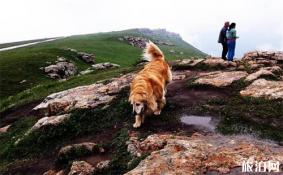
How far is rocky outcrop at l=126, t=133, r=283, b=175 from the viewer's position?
590 inches

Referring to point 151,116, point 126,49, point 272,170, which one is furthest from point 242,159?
point 126,49

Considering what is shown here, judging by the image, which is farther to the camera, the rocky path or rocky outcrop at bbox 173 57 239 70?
rocky outcrop at bbox 173 57 239 70

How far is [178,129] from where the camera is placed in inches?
771

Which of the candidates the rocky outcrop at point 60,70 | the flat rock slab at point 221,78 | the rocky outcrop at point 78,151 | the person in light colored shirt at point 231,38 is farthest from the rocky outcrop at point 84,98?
the rocky outcrop at point 60,70

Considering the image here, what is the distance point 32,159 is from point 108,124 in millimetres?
4188

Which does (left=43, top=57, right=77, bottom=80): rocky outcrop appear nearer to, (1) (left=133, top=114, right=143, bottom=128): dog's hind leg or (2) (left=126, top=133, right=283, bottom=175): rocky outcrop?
(1) (left=133, top=114, right=143, bottom=128): dog's hind leg

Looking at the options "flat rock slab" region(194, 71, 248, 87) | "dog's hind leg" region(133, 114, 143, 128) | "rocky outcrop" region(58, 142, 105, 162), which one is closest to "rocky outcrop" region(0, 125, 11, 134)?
"rocky outcrop" region(58, 142, 105, 162)

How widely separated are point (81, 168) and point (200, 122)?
6121 mm

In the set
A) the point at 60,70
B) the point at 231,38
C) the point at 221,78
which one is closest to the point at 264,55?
the point at 231,38

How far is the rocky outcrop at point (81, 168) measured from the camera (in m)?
17.2

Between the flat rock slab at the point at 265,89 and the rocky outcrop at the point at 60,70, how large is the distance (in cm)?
5096

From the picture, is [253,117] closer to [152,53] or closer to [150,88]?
[150,88]

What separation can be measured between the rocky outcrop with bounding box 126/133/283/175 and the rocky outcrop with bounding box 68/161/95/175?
7.12 feet

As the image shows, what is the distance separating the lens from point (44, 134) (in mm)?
23547
